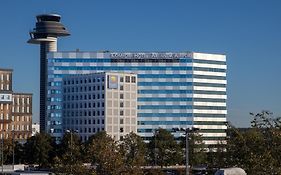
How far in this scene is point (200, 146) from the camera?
5089 inches

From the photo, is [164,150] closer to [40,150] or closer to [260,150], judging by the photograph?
[40,150]

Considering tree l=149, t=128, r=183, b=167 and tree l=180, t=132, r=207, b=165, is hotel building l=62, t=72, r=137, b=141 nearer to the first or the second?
tree l=149, t=128, r=183, b=167

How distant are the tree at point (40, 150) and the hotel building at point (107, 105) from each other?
155 ft

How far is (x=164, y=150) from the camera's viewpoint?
421 feet

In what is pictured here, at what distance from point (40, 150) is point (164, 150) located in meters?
30.4

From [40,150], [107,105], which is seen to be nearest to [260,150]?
[40,150]

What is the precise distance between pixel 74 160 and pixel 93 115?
13270 cm

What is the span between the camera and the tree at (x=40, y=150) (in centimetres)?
13550

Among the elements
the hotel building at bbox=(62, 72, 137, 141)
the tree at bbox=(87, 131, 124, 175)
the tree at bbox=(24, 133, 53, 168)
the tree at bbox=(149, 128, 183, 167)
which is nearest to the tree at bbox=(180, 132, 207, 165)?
the tree at bbox=(149, 128, 183, 167)

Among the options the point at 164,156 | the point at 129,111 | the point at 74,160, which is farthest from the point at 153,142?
the point at 74,160

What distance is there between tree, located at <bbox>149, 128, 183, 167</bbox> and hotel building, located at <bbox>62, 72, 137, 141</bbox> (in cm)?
4775

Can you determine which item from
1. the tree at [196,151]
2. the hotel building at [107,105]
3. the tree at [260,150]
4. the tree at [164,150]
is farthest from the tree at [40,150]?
the tree at [260,150]

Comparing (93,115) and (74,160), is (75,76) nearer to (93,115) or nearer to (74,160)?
(93,115)

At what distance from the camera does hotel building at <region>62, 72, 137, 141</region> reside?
186500mm
